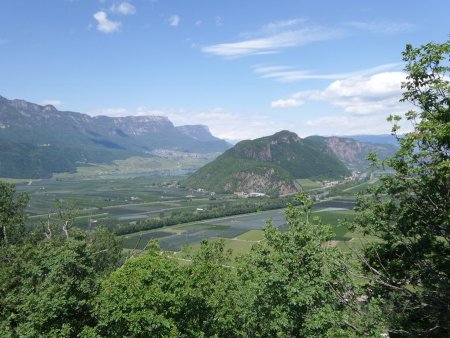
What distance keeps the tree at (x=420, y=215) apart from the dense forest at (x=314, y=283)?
0.07 m

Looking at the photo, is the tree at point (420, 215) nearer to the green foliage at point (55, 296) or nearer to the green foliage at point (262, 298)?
the green foliage at point (262, 298)

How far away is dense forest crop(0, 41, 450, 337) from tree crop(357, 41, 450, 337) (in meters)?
0.07

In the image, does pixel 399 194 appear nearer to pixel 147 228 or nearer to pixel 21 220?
pixel 21 220

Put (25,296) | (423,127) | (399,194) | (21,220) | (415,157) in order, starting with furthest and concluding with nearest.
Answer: (21,220)
(25,296)
(399,194)
(415,157)
(423,127)

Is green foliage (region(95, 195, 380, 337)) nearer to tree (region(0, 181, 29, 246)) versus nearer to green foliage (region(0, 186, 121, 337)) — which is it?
green foliage (region(0, 186, 121, 337))

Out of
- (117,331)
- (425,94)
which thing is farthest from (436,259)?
(117,331)

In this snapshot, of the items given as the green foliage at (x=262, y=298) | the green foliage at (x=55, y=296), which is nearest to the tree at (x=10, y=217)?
the green foliage at (x=55, y=296)

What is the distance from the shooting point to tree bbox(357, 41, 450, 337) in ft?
62.0

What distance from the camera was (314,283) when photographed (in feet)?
67.7

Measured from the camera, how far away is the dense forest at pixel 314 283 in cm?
1922

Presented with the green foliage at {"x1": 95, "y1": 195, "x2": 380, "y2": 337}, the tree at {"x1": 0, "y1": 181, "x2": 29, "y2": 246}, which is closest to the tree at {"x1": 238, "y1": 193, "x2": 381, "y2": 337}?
the green foliage at {"x1": 95, "y1": 195, "x2": 380, "y2": 337}

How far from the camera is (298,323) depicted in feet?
68.1

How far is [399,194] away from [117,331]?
19763 mm

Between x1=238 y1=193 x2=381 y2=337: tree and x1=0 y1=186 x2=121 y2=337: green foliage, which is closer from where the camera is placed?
x1=238 y1=193 x2=381 y2=337: tree
